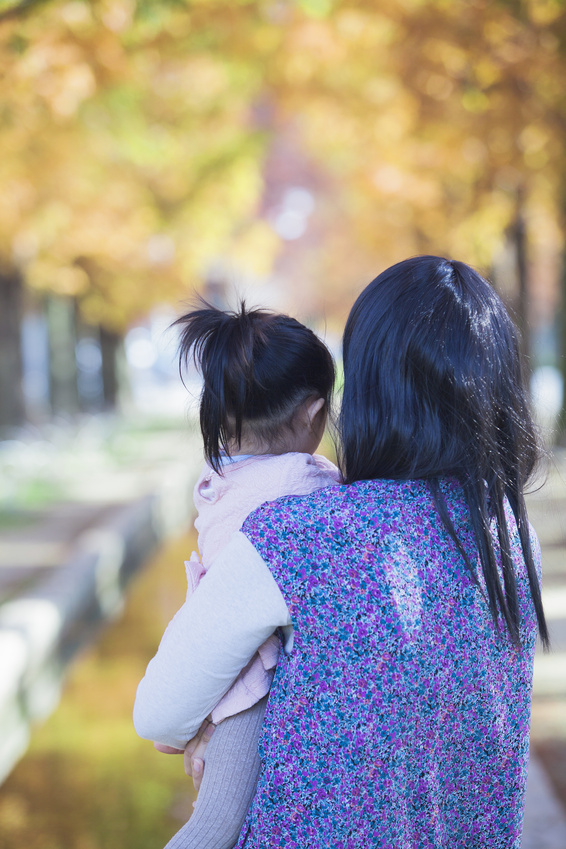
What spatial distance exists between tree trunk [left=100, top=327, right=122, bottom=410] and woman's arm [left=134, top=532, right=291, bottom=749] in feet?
71.4

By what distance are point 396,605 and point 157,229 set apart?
15422 mm

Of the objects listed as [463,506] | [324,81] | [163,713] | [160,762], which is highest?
[324,81]

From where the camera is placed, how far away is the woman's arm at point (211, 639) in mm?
1307

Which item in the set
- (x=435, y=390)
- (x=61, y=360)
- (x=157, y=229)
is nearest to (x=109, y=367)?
→ (x=61, y=360)

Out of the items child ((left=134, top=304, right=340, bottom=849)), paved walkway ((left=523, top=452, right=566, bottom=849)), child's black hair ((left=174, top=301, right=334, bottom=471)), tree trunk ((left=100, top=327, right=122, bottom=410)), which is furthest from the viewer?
tree trunk ((left=100, top=327, right=122, bottom=410))

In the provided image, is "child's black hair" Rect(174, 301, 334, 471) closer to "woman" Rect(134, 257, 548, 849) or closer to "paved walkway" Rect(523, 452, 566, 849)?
"woman" Rect(134, 257, 548, 849)

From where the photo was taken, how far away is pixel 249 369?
1623mm

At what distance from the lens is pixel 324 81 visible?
12805mm

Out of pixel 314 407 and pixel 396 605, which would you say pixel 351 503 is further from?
pixel 314 407

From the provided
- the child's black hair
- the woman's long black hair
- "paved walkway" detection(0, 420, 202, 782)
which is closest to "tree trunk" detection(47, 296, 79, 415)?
"paved walkway" detection(0, 420, 202, 782)

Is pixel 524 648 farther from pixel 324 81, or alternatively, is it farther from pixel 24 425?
pixel 24 425

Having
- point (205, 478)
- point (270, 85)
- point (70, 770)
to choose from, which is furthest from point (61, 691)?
point (270, 85)

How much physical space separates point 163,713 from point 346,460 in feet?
1.66

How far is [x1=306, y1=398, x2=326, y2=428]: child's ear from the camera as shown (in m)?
1.72
